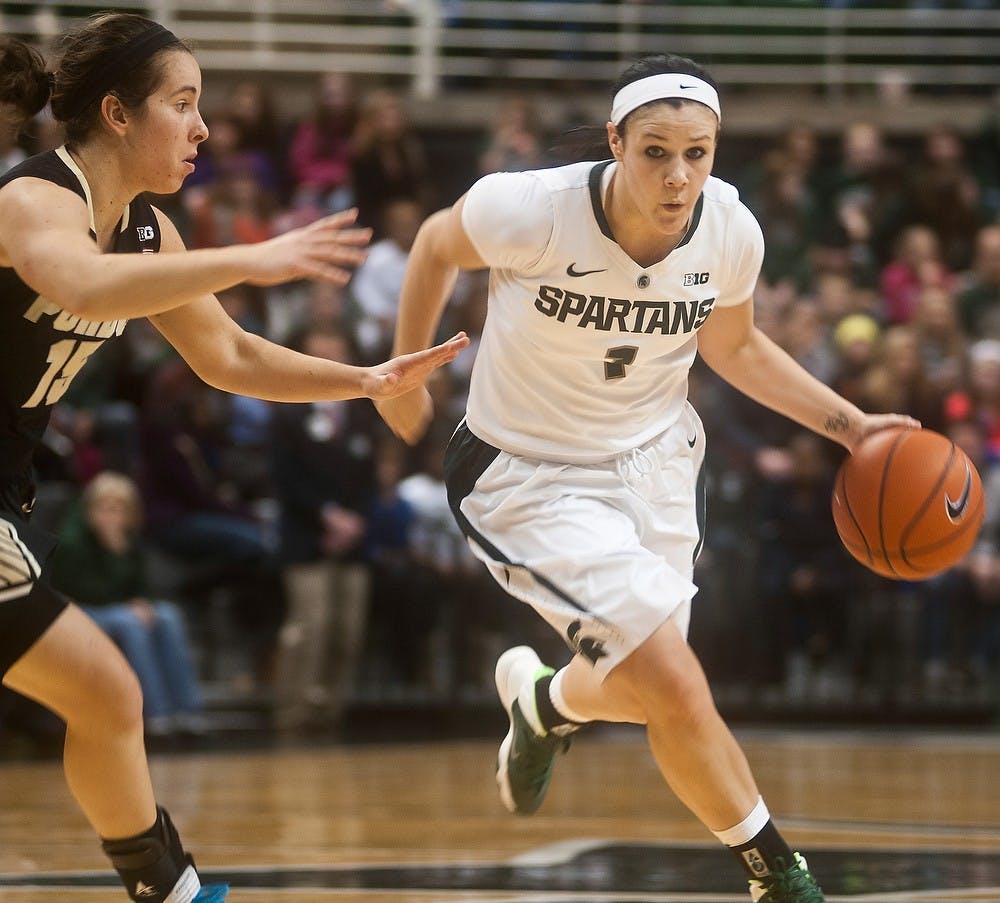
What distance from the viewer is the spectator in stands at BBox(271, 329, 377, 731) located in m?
9.20

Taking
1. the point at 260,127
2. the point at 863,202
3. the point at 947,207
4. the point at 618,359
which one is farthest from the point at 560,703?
the point at 947,207

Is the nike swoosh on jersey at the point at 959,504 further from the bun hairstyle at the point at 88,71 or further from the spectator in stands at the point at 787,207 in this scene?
the spectator in stands at the point at 787,207

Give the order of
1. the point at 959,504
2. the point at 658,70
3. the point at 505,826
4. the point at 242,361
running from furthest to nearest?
the point at 505,826 < the point at 959,504 < the point at 658,70 < the point at 242,361

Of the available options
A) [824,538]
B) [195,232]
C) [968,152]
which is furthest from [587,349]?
[968,152]

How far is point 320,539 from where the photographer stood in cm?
927

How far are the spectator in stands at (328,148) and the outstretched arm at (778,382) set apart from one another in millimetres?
7302

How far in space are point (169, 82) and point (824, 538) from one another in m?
6.72

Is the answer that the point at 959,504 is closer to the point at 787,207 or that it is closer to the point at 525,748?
the point at 525,748

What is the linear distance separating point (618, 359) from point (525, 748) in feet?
4.16

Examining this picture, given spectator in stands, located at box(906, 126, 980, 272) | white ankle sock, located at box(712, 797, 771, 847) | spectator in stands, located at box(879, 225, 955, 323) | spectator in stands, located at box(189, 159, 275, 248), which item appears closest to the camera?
white ankle sock, located at box(712, 797, 771, 847)

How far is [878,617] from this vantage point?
985cm

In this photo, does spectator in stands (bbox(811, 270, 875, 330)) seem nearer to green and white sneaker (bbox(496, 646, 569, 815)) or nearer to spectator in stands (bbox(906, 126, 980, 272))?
spectator in stands (bbox(906, 126, 980, 272))

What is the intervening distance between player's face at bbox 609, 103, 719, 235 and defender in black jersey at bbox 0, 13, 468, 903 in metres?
0.61

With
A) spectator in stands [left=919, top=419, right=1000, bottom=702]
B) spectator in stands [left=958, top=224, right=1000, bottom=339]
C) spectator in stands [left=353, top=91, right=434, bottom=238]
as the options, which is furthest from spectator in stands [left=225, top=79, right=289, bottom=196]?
spectator in stands [left=919, top=419, right=1000, bottom=702]
